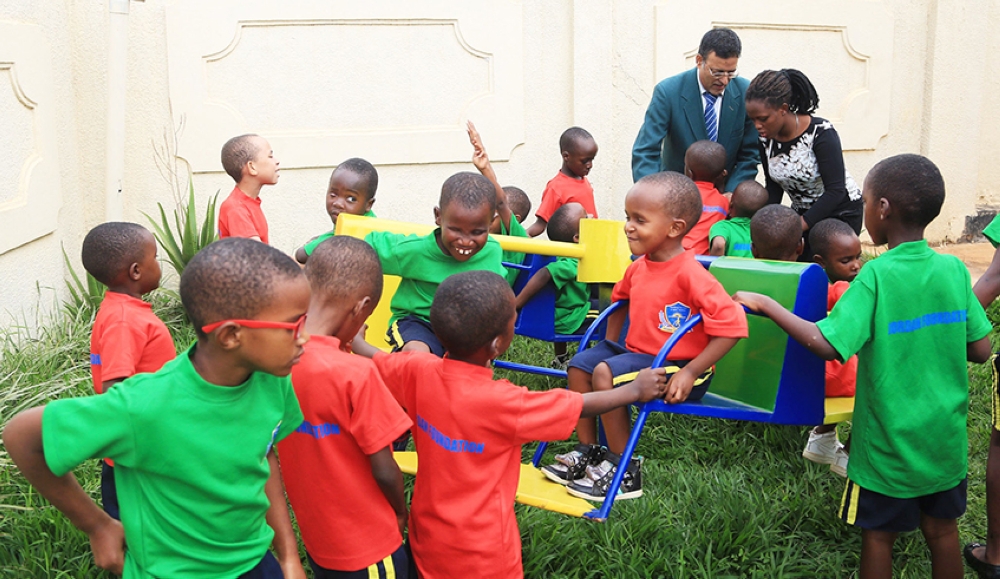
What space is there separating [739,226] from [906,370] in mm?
2361

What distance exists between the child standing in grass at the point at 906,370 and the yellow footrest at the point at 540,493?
0.97m

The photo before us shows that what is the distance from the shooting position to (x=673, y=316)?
3.64 meters

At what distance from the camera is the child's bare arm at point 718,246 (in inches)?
202

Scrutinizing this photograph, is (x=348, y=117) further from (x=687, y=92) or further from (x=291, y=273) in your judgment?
(x=291, y=273)

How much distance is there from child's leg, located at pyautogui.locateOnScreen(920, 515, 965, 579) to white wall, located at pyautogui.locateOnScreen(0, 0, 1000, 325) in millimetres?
5336

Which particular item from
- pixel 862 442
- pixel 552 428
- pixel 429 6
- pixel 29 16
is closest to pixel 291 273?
pixel 552 428

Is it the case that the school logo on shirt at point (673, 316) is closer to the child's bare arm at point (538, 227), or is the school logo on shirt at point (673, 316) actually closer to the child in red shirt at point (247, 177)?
the child in red shirt at point (247, 177)

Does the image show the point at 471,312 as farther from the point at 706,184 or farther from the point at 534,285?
the point at 706,184

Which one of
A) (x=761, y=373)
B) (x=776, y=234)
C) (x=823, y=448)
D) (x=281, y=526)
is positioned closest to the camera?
(x=281, y=526)

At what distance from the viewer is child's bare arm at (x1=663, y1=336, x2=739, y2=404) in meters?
3.36

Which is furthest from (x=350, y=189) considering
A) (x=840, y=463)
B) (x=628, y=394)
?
(x=840, y=463)

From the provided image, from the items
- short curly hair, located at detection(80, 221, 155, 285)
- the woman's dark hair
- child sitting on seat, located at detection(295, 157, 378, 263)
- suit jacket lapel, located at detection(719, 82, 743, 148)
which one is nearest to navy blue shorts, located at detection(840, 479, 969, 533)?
the woman's dark hair

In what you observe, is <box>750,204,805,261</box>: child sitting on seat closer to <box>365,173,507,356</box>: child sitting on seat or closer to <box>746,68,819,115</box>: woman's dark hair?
<box>746,68,819,115</box>: woman's dark hair

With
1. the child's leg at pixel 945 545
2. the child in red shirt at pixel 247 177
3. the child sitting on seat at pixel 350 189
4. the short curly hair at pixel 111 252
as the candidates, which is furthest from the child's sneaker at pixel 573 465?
the child in red shirt at pixel 247 177
